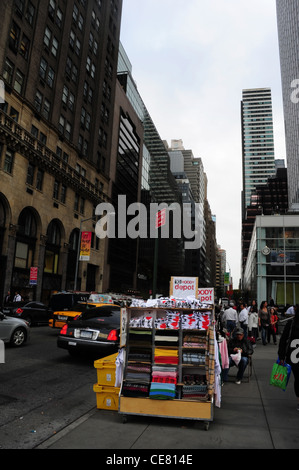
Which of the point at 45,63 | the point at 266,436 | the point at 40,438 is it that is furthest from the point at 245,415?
the point at 45,63

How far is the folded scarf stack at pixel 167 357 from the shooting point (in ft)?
19.1

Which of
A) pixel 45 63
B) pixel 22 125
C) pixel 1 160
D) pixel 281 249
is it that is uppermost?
pixel 45 63

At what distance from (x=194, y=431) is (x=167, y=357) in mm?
1158

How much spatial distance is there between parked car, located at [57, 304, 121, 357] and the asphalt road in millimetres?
590

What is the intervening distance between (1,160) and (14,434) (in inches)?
1078

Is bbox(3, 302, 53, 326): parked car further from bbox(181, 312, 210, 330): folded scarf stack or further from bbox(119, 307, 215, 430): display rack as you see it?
bbox(181, 312, 210, 330): folded scarf stack

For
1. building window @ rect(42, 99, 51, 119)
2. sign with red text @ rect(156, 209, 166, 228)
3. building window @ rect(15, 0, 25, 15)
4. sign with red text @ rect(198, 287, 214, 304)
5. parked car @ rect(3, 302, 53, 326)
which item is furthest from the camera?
building window @ rect(42, 99, 51, 119)

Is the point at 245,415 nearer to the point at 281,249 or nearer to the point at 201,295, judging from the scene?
the point at 201,295

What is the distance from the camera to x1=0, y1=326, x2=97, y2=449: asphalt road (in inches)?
200

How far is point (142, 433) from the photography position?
4.96 m

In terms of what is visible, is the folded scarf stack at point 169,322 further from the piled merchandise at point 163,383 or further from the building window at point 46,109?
the building window at point 46,109

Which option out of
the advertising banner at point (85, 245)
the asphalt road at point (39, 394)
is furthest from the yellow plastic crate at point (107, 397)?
the advertising banner at point (85, 245)

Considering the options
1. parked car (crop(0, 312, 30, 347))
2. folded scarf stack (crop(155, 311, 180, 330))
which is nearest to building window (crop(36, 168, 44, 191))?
parked car (crop(0, 312, 30, 347))

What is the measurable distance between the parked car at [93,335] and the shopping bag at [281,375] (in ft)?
15.0
